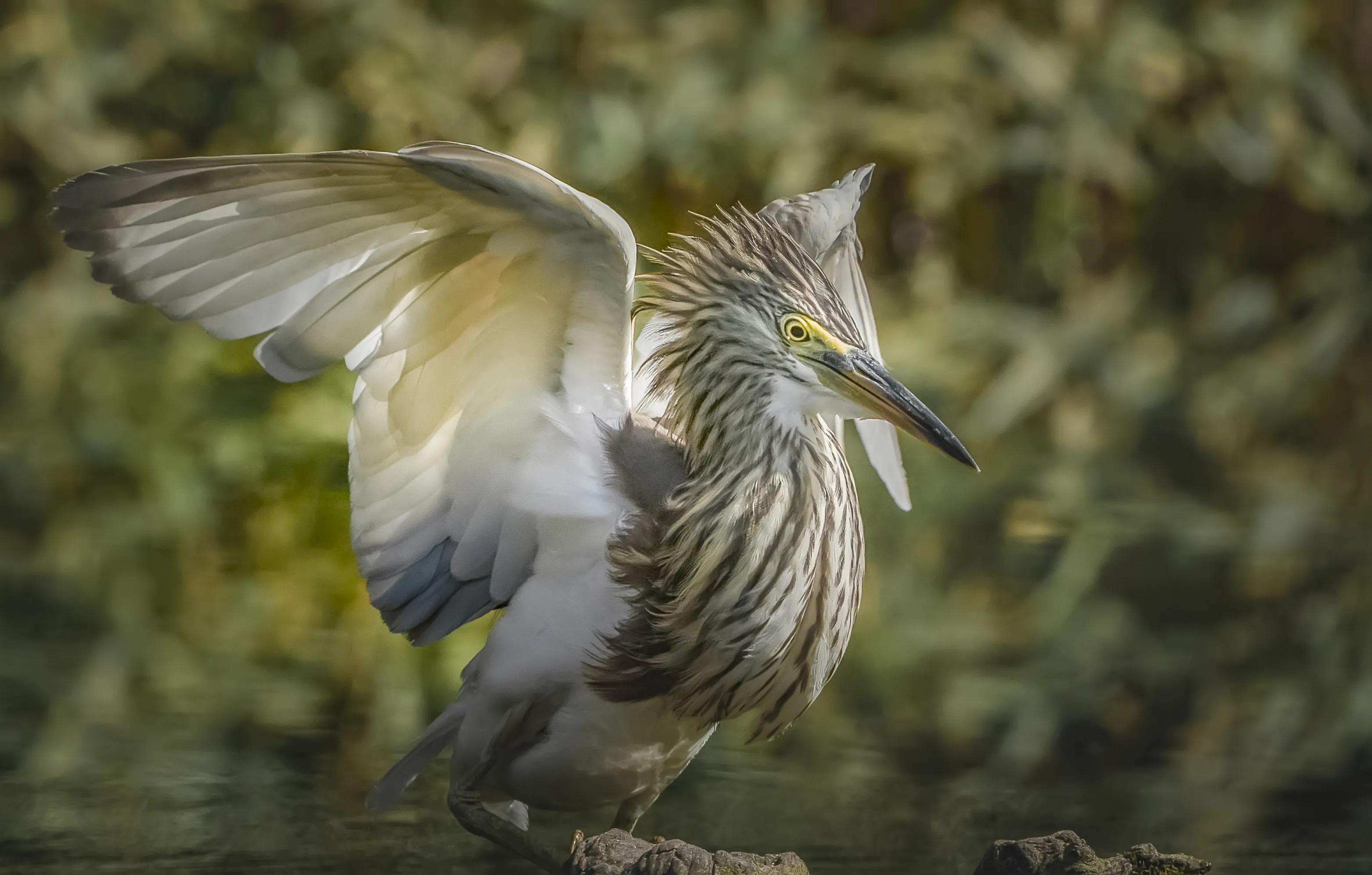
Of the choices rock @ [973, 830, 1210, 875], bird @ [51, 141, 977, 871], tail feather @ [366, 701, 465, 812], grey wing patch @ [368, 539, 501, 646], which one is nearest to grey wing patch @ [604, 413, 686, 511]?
bird @ [51, 141, 977, 871]

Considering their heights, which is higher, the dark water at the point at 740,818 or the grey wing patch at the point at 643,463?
the grey wing patch at the point at 643,463

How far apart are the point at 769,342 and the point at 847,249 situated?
2.63 ft

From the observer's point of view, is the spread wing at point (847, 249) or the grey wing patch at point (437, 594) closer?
the grey wing patch at point (437, 594)

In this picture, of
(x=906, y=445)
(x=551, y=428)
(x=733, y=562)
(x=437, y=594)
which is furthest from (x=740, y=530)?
(x=906, y=445)

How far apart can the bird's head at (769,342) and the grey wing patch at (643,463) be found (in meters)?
0.06

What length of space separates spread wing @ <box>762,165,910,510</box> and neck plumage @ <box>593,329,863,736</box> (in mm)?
484

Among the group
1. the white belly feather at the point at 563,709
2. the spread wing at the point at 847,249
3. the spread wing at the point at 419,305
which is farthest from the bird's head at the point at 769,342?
the spread wing at the point at 847,249

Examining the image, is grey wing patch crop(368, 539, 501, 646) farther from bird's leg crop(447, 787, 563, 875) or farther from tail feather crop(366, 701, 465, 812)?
bird's leg crop(447, 787, 563, 875)

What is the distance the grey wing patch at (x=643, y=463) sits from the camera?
2.46 metres

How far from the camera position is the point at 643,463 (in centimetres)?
251

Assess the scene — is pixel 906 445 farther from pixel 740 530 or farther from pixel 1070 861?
pixel 1070 861

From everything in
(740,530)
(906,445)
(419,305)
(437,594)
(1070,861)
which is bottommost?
(1070,861)

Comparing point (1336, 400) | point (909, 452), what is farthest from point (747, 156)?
point (1336, 400)

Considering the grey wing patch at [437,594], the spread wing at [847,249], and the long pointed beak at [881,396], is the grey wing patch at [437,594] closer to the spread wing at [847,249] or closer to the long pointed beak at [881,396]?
the long pointed beak at [881,396]
